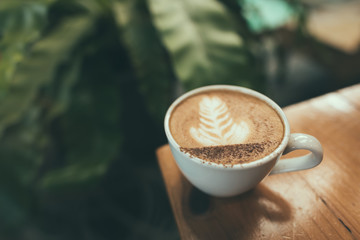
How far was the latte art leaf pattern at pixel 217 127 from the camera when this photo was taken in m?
0.43

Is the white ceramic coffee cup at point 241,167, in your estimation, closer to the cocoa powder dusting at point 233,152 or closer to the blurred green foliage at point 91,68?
the cocoa powder dusting at point 233,152

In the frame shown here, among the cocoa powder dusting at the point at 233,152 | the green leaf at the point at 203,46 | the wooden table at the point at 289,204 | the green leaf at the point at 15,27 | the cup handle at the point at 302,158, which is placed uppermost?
the green leaf at the point at 15,27

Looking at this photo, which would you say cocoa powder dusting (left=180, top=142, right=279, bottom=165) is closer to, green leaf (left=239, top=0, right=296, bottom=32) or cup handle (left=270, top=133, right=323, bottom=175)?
cup handle (left=270, top=133, right=323, bottom=175)

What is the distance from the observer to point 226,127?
0.45 m

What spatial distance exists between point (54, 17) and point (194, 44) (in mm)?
651

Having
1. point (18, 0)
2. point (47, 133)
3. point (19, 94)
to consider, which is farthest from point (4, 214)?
point (18, 0)

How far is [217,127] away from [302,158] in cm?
16

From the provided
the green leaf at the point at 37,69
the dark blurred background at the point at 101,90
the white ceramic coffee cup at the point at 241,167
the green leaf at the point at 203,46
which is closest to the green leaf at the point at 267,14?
the dark blurred background at the point at 101,90

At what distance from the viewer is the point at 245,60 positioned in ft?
2.19

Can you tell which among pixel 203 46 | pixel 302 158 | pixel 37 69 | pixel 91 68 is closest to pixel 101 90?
pixel 91 68

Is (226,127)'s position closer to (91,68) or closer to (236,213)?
(236,213)

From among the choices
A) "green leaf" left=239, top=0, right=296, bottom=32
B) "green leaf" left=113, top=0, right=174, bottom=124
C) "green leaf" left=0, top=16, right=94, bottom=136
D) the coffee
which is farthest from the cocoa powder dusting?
"green leaf" left=239, top=0, right=296, bottom=32

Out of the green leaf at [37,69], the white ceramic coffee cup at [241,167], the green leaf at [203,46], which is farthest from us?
the green leaf at [37,69]

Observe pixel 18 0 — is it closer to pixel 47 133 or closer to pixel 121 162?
pixel 47 133
